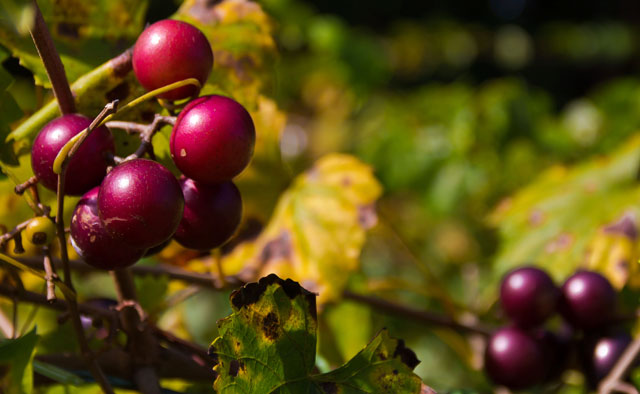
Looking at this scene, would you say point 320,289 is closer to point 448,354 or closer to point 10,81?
point 10,81

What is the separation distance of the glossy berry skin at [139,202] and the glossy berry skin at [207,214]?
0.06 meters

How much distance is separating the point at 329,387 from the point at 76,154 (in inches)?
9.6

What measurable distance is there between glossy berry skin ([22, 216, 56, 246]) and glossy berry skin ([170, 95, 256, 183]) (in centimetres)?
10

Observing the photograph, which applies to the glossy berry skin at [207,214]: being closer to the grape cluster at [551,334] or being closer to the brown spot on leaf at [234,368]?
the brown spot on leaf at [234,368]

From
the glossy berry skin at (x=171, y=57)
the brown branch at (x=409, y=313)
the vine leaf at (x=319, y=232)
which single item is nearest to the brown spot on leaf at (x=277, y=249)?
the vine leaf at (x=319, y=232)

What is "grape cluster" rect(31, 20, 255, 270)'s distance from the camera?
525 mm

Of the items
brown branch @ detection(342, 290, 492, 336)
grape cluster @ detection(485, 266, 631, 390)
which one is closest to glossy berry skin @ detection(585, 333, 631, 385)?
grape cluster @ detection(485, 266, 631, 390)

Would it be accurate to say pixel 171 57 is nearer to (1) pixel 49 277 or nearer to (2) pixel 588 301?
(1) pixel 49 277

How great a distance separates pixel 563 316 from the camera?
969mm

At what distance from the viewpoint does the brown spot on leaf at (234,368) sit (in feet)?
1.80

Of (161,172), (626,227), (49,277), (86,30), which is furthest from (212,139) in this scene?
(626,227)

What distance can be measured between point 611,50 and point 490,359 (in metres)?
3.16

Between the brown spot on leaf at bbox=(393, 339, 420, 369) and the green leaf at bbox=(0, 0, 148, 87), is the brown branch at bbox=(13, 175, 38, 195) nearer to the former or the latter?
the green leaf at bbox=(0, 0, 148, 87)

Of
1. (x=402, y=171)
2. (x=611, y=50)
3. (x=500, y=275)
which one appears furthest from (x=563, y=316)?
(x=611, y=50)
